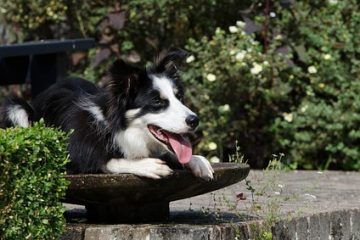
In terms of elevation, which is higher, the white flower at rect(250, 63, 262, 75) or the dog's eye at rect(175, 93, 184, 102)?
the white flower at rect(250, 63, 262, 75)

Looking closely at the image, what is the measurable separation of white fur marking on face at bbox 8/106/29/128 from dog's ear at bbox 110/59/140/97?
864 mm

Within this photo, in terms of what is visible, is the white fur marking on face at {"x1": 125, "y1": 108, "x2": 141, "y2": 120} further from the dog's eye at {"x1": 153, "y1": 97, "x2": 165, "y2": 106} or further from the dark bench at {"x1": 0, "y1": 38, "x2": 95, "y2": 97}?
the dark bench at {"x1": 0, "y1": 38, "x2": 95, "y2": 97}

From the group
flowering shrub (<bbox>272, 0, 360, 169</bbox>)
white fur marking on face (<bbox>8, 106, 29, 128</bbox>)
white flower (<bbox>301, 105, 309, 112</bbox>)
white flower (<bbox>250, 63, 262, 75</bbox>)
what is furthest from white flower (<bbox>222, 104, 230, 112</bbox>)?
white fur marking on face (<bbox>8, 106, 29, 128</bbox>)

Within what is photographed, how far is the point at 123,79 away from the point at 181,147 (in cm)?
43

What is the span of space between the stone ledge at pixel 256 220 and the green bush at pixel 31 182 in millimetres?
465

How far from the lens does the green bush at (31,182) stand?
12.3ft

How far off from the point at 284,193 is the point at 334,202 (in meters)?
0.41

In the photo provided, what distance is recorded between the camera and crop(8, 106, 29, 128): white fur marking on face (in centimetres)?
539

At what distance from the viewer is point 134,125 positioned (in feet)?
15.5

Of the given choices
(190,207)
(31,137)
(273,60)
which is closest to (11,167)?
(31,137)

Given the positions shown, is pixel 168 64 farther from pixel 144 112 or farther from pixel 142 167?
pixel 142 167

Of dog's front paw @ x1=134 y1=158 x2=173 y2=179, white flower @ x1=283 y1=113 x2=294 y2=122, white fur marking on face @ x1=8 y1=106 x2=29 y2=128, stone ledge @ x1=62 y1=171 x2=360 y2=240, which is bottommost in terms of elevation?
stone ledge @ x1=62 y1=171 x2=360 y2=240

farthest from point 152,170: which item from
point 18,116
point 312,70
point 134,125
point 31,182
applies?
point 312,70

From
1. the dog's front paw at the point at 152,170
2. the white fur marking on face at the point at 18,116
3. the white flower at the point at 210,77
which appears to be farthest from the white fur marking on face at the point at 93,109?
the white flower at the point at 210,77
